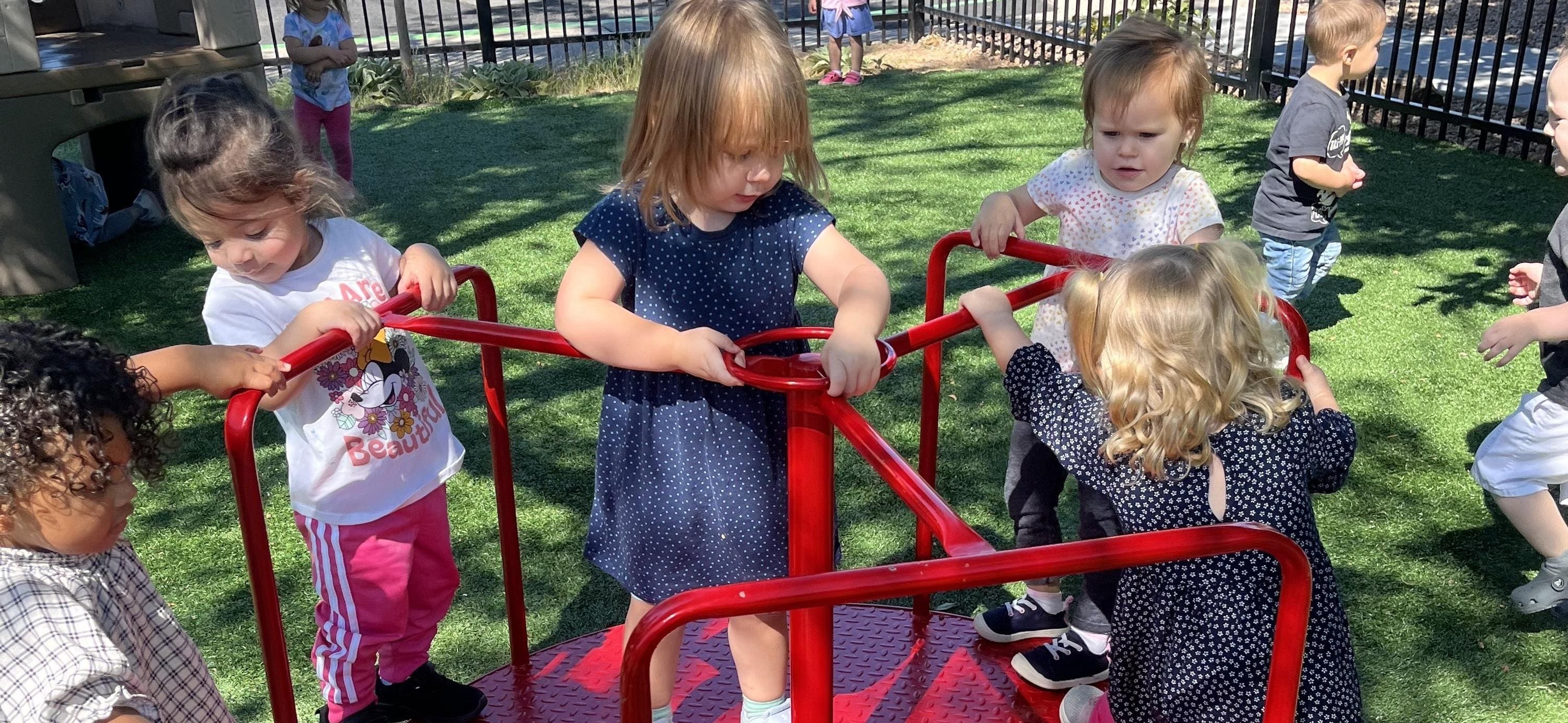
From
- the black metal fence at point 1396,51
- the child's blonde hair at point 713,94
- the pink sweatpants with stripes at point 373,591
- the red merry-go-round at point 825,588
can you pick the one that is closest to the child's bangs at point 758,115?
the child's blonde hair at point 713,94

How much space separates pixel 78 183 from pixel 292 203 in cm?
510

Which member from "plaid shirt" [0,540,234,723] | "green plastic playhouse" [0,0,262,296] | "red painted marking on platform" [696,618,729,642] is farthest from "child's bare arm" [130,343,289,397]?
"green plastic playhouse" [0,0,262,296]

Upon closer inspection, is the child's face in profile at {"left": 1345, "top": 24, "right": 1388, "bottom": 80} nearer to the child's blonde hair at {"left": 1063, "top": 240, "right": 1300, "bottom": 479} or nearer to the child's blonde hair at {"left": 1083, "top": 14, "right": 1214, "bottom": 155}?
the child's blonde hair at {"left": 1083, "top": 14, "right": 1214, "bottom": 155}

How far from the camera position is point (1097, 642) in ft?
8.72

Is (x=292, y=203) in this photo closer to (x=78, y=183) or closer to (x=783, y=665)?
(x=783, y=665)

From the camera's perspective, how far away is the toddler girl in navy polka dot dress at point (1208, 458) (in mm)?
1825

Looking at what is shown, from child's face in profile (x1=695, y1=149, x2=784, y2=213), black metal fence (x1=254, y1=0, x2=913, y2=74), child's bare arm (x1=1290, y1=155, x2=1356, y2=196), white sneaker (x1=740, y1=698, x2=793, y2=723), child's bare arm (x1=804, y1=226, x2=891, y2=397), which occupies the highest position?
child's face in profile (x1=695, y1=149, x2=784, y2=213)

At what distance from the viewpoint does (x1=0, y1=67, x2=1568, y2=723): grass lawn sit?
308 cm

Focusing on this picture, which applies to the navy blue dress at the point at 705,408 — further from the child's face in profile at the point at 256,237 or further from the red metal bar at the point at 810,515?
the child's face in profile at the point at 256,237

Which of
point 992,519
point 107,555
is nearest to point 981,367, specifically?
point 992,519

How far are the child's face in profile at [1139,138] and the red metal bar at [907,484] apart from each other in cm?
124

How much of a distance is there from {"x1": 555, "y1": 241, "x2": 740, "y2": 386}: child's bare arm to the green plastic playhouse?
A: 4496mm

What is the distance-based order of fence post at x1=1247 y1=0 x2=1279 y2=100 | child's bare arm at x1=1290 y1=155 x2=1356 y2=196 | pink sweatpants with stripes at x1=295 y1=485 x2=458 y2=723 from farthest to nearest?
fence post at x1=1247 y1=0 x2=1279 y2=100
child's bare arm at x1=1290 y1=155 x2=1356 y2=196
pink sweatpants with stripes at x1=295 y1=485 x2=458 y2=723

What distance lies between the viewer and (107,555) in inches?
67.5
